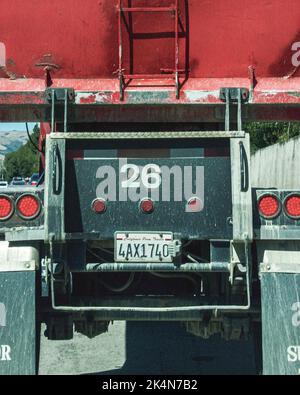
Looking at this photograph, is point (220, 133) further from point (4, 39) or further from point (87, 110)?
point (4, 39)

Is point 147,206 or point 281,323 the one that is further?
point 147,206

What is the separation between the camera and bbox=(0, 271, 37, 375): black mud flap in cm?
405

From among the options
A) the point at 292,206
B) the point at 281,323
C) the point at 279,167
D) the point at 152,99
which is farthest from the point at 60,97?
the point at 279,167

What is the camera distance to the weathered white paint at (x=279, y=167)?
12039 millimetres

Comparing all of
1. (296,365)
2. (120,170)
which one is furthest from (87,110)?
(296,365)

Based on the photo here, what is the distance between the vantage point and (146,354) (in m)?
6.76

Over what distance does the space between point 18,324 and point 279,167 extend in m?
10.0

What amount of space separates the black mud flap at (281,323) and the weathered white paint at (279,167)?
261 inches

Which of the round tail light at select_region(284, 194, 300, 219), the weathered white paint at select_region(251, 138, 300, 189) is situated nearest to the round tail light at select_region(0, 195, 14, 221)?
the round tail light at select_region(284, 194, 300, 219)

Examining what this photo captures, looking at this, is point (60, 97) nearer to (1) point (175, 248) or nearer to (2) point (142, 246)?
(2) point (142, 246)

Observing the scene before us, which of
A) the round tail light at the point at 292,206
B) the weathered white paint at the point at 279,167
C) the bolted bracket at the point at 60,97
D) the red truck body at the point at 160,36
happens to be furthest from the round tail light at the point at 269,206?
the weathered white paint at the point at 279,167

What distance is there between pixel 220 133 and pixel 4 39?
1.56 metres

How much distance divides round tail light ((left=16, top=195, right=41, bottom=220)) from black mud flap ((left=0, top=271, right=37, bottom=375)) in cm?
35

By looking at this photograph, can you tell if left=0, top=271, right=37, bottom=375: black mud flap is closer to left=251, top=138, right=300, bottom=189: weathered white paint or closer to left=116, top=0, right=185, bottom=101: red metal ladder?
left=116, top=0, right=185, bottom=101: red metal ladder
